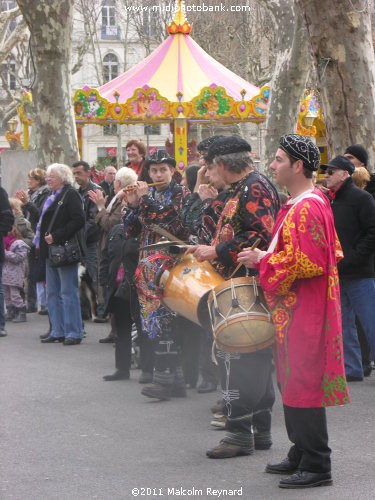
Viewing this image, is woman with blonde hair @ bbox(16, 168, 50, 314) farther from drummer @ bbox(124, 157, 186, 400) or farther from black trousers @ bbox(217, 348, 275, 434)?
black trousers @ bbox(217, 348, 275, 434)

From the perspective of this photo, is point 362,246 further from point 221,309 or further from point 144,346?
point 221,309

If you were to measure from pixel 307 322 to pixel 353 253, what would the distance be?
3678mm

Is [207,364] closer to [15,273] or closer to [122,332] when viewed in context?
[122,332]

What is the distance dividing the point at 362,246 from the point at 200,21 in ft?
113

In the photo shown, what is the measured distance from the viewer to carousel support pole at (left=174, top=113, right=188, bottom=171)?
23.0 meters

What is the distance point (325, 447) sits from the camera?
5.98 metres

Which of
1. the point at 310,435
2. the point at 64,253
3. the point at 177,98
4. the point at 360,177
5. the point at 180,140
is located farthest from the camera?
the point at 180,140

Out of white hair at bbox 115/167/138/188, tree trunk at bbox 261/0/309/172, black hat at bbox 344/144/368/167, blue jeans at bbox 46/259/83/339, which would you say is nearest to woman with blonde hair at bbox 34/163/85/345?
blue jeans at bbox 46/259/83/339

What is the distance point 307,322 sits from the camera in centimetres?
587

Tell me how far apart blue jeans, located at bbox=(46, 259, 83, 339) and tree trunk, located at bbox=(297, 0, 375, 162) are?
3.18 m

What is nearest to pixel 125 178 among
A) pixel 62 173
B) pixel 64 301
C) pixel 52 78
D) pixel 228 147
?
pixel 62 173

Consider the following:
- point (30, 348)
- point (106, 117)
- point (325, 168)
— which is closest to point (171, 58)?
point (106, 117)

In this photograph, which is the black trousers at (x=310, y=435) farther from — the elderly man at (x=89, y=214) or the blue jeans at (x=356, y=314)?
the elderly man at (x=89, y=214)

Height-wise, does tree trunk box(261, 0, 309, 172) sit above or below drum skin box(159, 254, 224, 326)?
above
